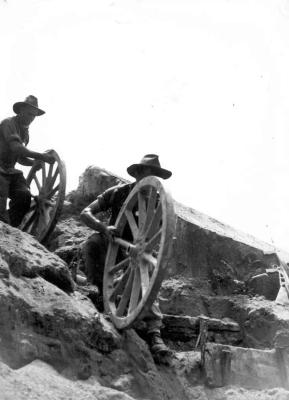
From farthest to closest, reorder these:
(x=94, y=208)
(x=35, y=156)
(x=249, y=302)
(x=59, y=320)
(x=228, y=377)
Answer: (x=249, y=302), (x=35, y=156), (x=94, y=208), (x=228, y=377), (x=59, y=320)

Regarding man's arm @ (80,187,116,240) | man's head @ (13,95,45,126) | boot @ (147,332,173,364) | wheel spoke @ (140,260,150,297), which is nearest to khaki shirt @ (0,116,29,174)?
man's head @ (13,95,45,126)

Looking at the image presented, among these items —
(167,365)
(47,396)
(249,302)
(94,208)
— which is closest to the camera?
(47,396)

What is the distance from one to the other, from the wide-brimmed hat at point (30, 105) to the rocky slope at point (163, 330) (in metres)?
1.68

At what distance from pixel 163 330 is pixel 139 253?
3.94 ft

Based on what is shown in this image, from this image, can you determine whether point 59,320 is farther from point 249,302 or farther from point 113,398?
point 249,302

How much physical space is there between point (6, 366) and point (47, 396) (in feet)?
1.06

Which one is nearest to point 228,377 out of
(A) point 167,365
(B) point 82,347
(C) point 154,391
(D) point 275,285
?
(A) point 167,365

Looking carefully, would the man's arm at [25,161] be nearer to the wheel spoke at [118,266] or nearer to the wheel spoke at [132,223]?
the wheel spoke at [132,223]

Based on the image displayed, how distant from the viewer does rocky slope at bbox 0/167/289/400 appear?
3.73 m

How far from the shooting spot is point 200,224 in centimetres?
821

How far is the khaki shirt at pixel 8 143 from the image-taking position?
20.6ft

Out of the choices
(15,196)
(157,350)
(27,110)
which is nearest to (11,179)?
(15,196)

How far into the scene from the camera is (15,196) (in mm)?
6328

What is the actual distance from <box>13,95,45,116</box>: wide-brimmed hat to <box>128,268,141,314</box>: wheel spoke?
2.71 meters
